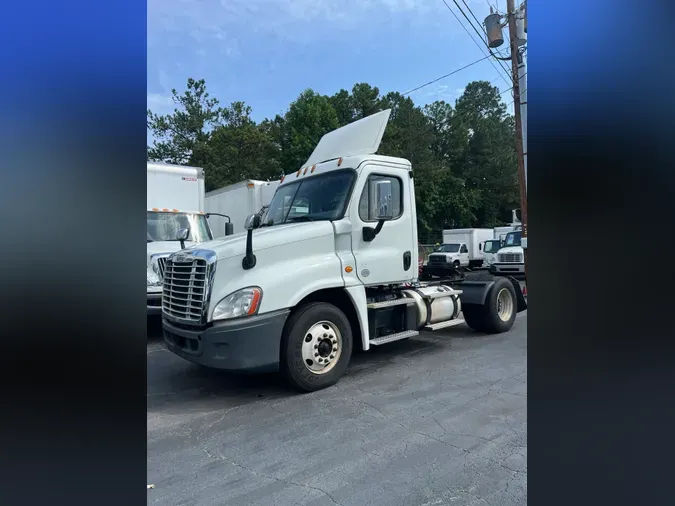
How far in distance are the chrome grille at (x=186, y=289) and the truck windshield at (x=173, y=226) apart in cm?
418

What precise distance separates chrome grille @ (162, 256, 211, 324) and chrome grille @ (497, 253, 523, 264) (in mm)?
15991

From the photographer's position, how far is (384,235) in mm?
5750

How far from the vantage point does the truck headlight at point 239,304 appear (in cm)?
436

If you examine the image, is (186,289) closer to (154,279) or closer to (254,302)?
(254,302)

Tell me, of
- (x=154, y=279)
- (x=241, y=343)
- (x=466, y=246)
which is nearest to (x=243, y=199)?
(x=154, y=279)

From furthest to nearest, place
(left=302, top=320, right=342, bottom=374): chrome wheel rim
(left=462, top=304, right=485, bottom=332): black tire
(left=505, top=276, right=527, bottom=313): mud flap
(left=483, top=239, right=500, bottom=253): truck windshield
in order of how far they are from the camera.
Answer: (left=483, top=239, right=500, bottom=253): truck windshield < (left=505, top=276, right=527, bottom=313): mud flap < (left=462, top=304, right=485, bottom=332): black tire < (left=302, top=320, right=342, bottom=374): chrome wheel rim

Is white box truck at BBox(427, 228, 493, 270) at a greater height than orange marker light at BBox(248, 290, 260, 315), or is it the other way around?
white box truck at BBox(427, 228, 493, 270)

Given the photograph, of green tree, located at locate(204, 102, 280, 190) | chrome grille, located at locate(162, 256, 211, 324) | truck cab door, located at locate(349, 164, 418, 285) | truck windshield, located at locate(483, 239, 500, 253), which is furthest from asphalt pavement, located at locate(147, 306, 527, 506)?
green tree, located at locate(204, 102, 280, 190)

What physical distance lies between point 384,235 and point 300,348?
1.94 metres

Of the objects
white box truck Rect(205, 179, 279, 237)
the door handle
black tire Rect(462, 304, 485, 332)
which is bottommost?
black tire Rect(462, 304, 485, 332)

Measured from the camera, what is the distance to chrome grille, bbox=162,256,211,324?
4438 mm

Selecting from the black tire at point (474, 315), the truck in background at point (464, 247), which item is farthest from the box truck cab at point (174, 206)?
the truck in background at point (464, 247)

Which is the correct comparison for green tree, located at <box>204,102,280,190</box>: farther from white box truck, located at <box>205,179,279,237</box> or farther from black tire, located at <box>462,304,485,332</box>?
black tire, located at <box>462,304,485,332</box>
